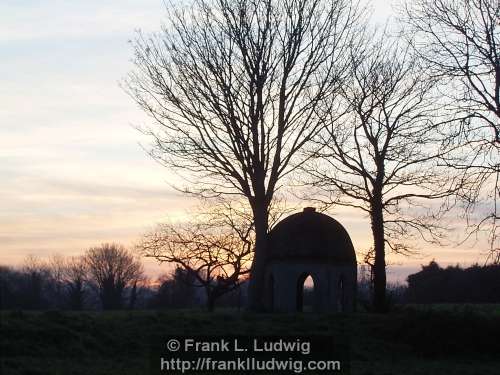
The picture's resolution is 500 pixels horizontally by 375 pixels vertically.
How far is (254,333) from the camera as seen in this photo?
26422mm

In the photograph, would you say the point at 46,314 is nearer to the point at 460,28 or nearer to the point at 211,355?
the point at 211,355

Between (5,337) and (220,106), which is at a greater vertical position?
(220,106)

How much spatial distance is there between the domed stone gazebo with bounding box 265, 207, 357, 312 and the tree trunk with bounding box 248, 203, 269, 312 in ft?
2.86

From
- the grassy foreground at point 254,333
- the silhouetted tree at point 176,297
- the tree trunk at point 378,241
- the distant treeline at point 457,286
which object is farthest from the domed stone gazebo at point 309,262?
the distant treeline at point 457,286

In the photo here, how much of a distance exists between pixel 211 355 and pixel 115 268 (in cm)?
7110

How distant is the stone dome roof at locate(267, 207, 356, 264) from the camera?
3566 centimetres

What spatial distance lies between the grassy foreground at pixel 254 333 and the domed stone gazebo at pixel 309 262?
5.22 metres

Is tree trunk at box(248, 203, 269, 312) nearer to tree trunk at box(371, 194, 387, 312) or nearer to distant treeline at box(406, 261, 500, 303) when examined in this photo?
tree trunk at box(371, 194, 387, 312)

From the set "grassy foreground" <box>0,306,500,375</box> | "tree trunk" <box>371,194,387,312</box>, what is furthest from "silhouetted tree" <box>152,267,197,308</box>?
"grassy foreground" <box>0,306,500,375</box>

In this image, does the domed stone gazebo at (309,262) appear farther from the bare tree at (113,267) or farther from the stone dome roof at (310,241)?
the bare tree at (113,267)

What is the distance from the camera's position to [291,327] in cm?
2795

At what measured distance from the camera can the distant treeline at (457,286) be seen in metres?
72.6

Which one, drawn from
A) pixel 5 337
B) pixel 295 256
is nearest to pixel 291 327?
pixel 295 256

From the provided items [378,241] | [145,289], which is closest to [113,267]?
[145,289]
